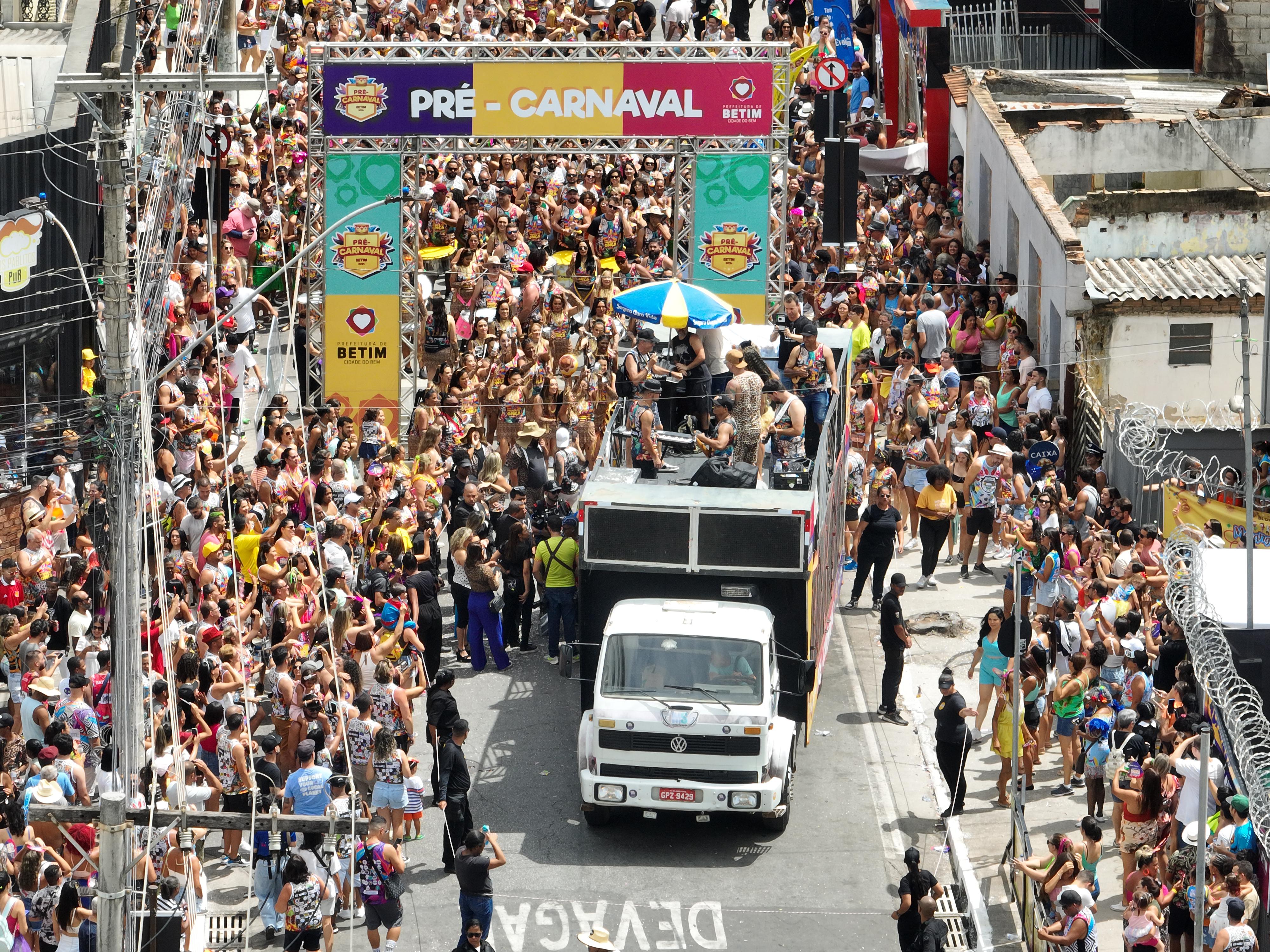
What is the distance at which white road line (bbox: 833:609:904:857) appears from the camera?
1786 cm

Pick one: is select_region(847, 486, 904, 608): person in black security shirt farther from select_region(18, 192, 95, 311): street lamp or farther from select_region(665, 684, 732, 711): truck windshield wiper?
select_region(18, 192, 95, 311): street lamp

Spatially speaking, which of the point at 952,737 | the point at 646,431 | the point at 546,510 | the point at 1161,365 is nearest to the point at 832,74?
the point at 1161,365

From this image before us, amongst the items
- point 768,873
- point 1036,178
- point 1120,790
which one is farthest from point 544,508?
point 1036,178

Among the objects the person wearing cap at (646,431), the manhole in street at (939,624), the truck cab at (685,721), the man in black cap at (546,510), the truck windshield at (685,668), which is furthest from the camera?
the manhole in street at (939,624)

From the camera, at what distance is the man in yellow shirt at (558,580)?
67.4 feet

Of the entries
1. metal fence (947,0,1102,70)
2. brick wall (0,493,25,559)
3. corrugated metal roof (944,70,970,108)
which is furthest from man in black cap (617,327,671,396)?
metal fence (947,0,1102,70)

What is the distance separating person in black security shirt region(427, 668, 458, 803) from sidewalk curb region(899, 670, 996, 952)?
4150 mm

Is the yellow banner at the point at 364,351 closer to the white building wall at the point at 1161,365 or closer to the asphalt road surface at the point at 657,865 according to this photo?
the asphalt road surface at the point at 657,865

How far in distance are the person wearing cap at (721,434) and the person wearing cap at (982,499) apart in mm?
3913

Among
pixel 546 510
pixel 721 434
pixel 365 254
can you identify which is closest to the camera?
pixel 721 434

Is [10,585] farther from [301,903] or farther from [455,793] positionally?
[301,903]

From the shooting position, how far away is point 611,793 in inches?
680

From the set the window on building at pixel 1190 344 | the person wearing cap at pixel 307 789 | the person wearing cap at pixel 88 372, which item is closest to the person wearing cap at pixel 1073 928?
the person wearing cap at pixel 307 789

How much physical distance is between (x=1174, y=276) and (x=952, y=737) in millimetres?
10883
